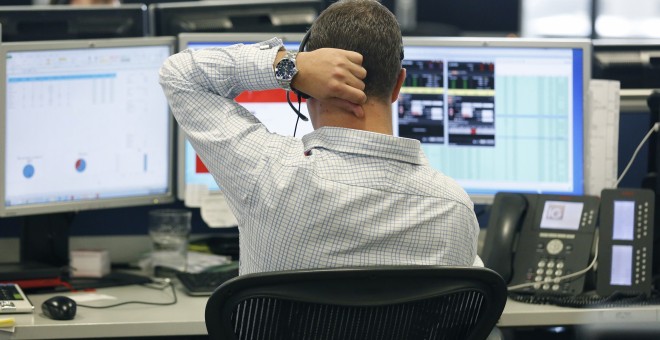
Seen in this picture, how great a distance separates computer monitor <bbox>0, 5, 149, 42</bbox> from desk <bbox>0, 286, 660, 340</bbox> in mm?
695

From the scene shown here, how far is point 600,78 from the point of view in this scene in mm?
2791

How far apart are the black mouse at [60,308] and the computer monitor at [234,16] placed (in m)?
0.92

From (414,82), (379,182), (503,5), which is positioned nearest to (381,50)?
(379,182)

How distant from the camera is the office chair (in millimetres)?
1380

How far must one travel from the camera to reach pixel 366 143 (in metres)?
1.57

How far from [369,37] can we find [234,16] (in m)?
1.30

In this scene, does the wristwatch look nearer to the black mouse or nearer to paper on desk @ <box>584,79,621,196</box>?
the black mouse

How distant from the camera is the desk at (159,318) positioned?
207 centimetres

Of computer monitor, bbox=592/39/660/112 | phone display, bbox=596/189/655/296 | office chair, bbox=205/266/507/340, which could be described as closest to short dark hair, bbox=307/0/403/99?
office chair, bbox=205/266/507/340

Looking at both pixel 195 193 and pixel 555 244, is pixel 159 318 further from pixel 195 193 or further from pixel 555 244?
pixel 555 244

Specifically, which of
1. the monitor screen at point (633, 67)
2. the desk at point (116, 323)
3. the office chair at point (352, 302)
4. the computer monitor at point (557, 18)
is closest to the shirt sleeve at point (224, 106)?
the office chair at point (352, 302)

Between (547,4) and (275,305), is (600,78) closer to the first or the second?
(275,305)

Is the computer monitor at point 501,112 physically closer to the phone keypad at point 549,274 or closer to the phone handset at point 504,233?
the phone handset at point 504,233

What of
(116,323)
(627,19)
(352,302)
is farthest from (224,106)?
(627,19)
